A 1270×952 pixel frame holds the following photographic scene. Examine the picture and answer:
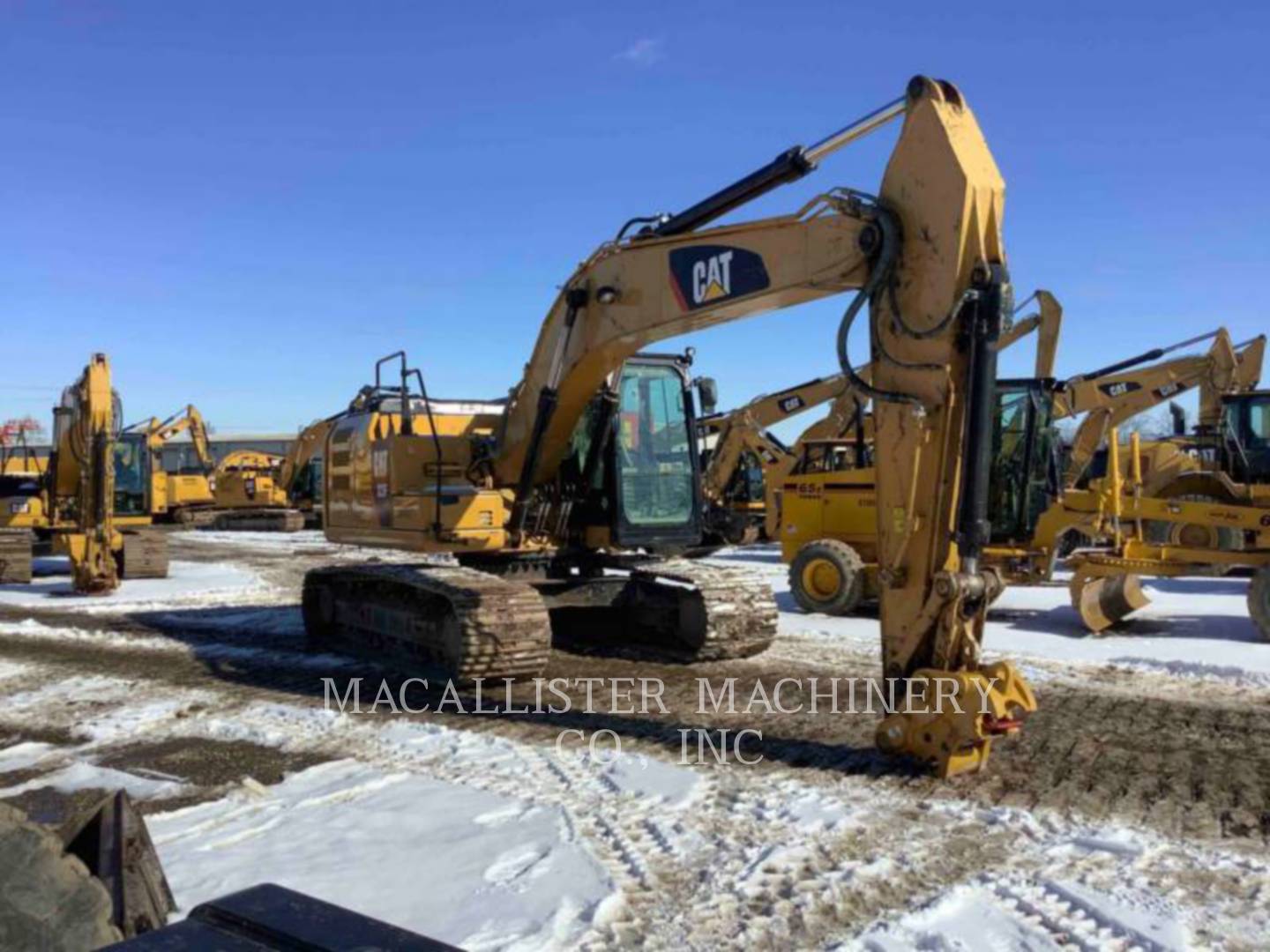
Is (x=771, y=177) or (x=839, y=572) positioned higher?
(x=771, y=177)

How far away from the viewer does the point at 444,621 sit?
26.6 feet

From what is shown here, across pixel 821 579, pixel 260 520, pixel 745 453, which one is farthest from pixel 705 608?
pixel 260 520

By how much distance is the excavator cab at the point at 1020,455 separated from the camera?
1222 cm

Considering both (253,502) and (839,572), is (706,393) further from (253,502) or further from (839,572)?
(253,502)

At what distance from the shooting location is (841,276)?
5.96m

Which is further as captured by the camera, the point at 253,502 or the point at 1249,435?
the point at 253,502

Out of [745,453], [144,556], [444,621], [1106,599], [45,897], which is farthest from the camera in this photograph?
[745,453]

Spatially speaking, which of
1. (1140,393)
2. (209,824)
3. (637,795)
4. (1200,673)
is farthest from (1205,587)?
(209,824)

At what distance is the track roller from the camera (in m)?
5.37

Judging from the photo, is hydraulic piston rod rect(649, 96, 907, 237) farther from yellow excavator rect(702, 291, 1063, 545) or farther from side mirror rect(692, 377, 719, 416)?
yellow excavator rect(702, 291, 1063, 545)

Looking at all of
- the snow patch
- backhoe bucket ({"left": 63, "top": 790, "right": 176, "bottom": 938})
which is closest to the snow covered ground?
the snow patch

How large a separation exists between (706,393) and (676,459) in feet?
2.01

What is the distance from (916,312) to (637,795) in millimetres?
2873

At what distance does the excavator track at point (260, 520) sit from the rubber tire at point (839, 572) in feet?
73.0
